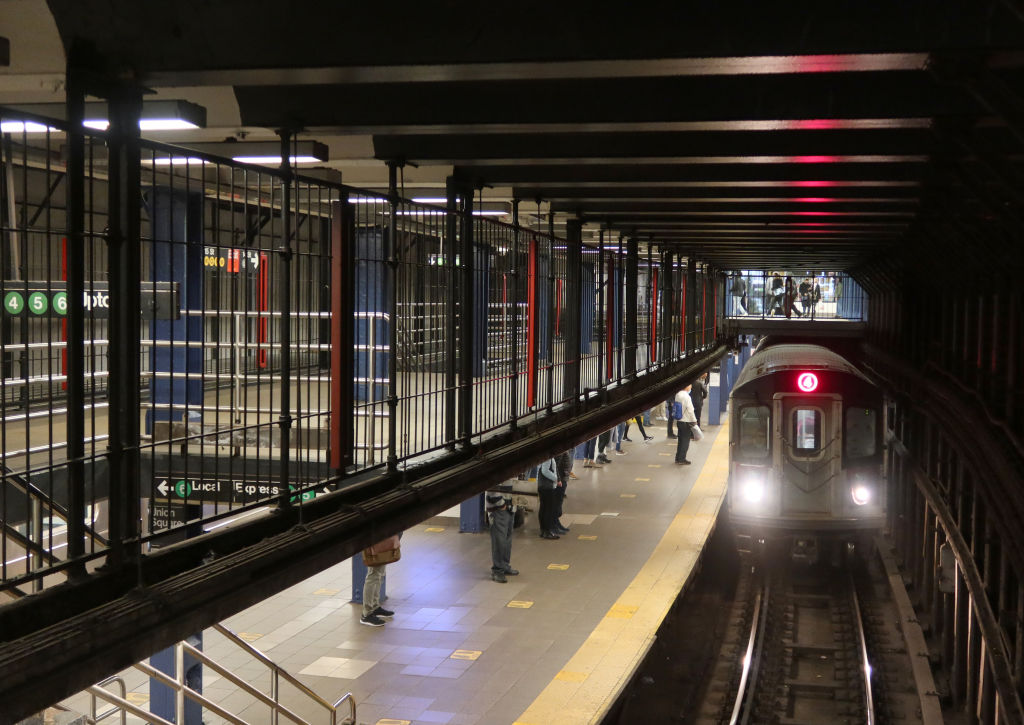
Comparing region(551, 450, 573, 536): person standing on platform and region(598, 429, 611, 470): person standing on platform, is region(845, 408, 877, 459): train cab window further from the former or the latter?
region(598, 429, 611, 470): person standing on platform

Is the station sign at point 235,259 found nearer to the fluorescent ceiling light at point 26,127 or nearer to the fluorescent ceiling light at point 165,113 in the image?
the fluorescent ceiling light at point 165,113

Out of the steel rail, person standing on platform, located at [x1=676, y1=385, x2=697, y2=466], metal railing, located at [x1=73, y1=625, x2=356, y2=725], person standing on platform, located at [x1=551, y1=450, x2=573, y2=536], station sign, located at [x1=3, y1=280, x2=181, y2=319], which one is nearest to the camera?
station sign, located at [x1=3, y1=280, x2=181, y2=319]

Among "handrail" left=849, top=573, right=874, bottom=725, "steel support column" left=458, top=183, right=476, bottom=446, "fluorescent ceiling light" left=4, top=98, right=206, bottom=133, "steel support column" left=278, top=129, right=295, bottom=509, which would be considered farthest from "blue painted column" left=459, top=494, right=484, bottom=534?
"fluorescent ceiling light" left=4, top=98, right=206, bottom=133

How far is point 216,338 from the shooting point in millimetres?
5836

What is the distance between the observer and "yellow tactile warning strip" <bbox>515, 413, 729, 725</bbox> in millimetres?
10023

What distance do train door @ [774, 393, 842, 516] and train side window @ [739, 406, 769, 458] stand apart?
0.79 feet

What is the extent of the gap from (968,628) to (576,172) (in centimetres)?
635

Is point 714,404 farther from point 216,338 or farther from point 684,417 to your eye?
point 216,338

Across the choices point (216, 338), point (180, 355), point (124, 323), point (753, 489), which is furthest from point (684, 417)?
point (124, 323)

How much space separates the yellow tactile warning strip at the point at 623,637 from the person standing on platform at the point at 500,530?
1823 mm

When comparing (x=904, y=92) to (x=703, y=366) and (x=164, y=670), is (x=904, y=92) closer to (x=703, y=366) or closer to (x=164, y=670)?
(x=164, y=670)

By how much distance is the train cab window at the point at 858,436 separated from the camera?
52.4 feet

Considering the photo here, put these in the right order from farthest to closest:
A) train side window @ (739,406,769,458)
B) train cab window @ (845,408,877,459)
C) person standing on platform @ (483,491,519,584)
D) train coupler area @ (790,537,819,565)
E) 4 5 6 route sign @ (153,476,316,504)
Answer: train coupler area @ (790,537,819,565) → train side window @ (739,406,769,458) → train cab window @ (845,408,877,459) → person standing on platform @ (483,491,519,584) → 4 5 6 route sign @ (153,476,316,504)

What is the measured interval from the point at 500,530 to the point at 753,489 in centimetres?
407
